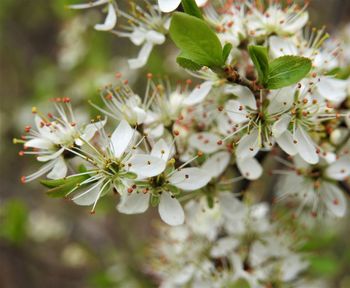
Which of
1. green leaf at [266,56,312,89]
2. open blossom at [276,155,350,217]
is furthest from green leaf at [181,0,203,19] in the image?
→ open blossom at [276,155,350,217]

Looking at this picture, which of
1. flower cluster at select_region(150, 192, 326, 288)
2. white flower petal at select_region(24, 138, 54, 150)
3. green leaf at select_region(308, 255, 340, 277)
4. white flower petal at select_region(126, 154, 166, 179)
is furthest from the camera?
green leaf at select_region(308, 255, 340, 277)

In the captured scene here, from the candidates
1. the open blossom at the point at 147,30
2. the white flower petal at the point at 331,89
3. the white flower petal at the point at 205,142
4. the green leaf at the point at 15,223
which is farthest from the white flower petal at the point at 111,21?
the green leaf at the point at 15,223

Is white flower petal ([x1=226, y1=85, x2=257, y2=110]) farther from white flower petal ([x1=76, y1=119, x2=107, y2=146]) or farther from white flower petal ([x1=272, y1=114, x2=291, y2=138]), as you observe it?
white flower petal ([x1=76, y1=119, x2=107, y2=146])

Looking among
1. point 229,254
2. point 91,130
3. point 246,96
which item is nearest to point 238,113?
point 246,96

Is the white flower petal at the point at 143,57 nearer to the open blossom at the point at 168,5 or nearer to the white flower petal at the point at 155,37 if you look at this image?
the white flower petal at the point at 155,37

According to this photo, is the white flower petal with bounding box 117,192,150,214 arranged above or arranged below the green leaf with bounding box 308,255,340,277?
above
